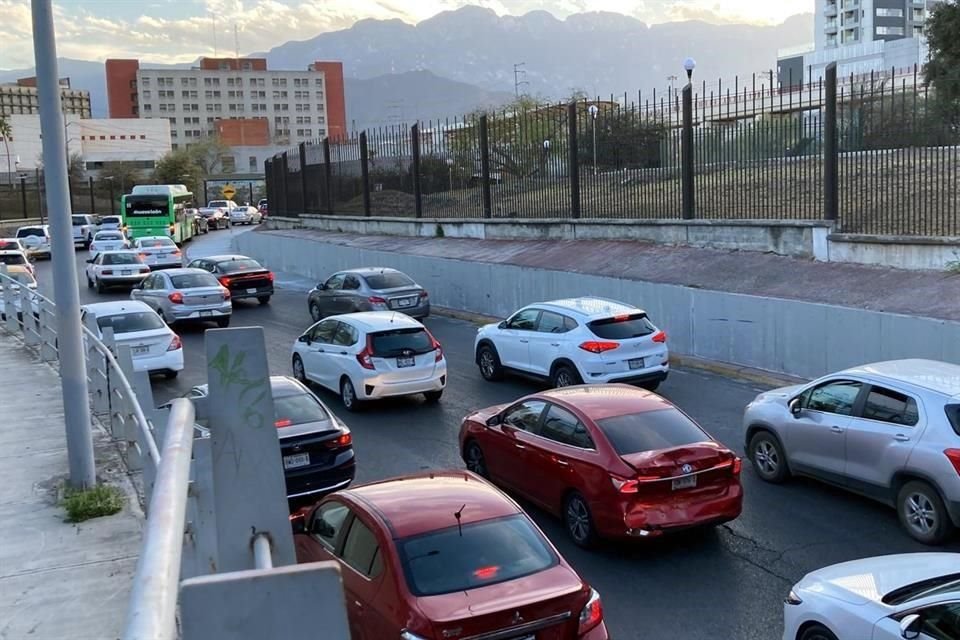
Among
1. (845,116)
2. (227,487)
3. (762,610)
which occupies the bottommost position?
(762,610)

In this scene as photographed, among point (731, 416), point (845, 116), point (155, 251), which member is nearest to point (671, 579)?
point (731, 416)

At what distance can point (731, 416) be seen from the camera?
13.8 meters

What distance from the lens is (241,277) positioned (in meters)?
28.0

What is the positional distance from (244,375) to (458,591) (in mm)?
3286

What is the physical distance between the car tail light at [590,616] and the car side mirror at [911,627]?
1766 mm

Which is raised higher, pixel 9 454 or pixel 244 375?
pixel 244 375

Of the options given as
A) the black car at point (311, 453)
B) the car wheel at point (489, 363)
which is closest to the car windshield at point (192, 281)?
the car wheel at point (489, 363)

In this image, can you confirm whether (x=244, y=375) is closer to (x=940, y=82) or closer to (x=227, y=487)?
(x=227, y=487)

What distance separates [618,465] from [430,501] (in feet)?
8.47

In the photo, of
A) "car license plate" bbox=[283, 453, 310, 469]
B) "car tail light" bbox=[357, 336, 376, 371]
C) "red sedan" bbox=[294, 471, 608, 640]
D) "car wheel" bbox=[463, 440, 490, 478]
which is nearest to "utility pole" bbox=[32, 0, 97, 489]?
"car license plate" bbox=[283, 453, 310, 469]

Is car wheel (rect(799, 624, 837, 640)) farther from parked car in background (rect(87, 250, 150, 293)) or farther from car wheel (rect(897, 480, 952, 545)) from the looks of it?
parked car in background (rect(87, 250, 150, 293))

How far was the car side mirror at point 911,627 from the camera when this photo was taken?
17.8ft

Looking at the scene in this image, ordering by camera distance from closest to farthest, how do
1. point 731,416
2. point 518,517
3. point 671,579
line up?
point 518,517, point 671,579, point 731,416

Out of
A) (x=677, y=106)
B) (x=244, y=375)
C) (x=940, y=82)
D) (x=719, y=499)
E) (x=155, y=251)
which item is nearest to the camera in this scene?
(x=244, y=375)
